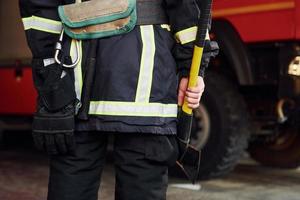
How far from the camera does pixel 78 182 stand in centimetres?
222

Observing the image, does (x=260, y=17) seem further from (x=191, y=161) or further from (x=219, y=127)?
(x=191, y=161)

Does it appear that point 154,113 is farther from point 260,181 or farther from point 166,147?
point 260,181

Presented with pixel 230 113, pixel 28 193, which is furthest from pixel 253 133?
pixel 28 193

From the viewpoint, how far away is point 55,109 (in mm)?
2170

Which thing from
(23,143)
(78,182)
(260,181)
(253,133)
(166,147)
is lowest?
A: (23,143)

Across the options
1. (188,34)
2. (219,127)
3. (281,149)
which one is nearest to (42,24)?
(188,34)

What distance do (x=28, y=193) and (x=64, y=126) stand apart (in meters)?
2.42

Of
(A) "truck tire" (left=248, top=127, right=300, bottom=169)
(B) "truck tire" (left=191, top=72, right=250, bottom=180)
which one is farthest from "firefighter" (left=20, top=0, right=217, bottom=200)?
(A) "truck tire" (left=248, top=127, right=300, bottom=169)

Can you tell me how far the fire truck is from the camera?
14.3ft

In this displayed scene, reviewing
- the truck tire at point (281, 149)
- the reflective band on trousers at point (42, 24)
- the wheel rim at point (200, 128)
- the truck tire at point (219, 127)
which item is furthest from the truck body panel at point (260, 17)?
the reflective band on trousers at point (42, 24)

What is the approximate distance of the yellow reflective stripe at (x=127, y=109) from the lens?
84.0 inches

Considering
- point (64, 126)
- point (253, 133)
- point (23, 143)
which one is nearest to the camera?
point (64, 126)

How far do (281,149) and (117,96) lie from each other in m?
3.72

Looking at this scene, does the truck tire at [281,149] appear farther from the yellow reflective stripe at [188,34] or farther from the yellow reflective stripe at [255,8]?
the yellow reflective stripe at [188,34]
